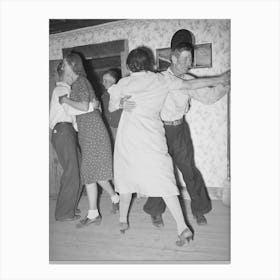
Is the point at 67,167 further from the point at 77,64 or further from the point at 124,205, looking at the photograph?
the point at 77,64

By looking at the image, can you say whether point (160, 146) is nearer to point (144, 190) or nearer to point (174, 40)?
point (144, 190)

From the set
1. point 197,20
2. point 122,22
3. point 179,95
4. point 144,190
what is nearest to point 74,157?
point 144,190

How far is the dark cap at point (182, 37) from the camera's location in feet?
6.68

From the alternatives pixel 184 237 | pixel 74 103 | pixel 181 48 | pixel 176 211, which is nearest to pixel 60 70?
pixel 74 103

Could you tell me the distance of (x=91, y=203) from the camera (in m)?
2.11

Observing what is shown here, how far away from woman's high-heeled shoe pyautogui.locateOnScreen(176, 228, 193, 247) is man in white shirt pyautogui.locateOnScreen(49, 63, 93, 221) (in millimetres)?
641

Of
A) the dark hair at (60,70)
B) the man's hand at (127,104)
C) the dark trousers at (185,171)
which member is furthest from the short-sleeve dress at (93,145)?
the dark trousers at (185,171)

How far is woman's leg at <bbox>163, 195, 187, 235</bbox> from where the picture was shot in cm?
195

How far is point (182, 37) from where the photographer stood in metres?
2.06

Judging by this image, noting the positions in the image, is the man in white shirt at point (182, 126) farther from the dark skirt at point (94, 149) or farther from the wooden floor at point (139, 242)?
the dark skirt at point (94, 149)

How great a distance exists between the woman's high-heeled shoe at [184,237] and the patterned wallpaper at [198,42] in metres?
0.37

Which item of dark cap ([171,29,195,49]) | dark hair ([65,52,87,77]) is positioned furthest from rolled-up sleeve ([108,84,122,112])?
dark cap ([171,29,195,49])

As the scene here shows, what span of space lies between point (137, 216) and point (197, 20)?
1.23 m

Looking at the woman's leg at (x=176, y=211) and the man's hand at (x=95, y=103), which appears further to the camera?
the man's hand at (x=95, y=103)
